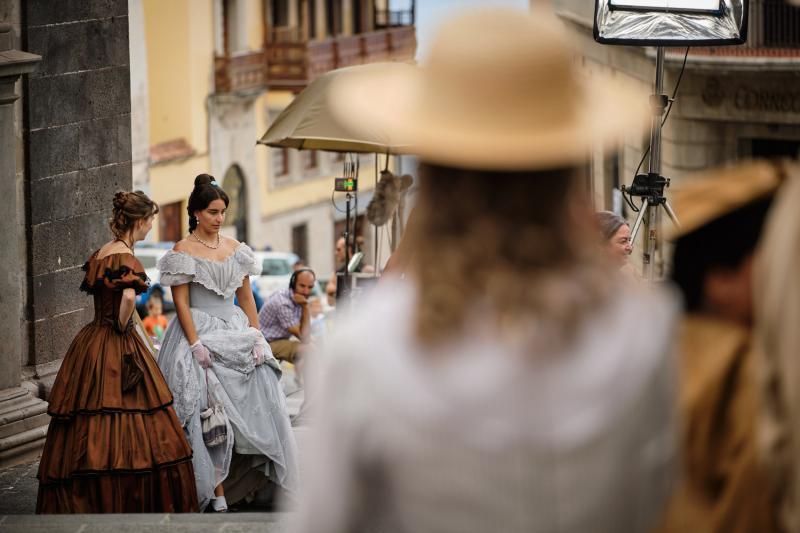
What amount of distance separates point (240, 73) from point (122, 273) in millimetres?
32318

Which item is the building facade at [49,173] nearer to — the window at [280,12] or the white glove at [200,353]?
the white glove at [200,353]

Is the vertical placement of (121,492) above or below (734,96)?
below

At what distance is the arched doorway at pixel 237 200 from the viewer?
38906 mm

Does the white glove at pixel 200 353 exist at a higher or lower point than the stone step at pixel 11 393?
higher

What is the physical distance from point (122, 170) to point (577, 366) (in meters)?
Result: 7.94

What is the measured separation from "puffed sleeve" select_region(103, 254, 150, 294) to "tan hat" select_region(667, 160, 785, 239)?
5.06 m

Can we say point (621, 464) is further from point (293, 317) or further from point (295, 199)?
point (295, 199)

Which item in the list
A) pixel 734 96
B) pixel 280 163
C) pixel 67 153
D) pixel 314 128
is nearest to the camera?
pixel 67 153

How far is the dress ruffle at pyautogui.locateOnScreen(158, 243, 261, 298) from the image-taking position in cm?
790

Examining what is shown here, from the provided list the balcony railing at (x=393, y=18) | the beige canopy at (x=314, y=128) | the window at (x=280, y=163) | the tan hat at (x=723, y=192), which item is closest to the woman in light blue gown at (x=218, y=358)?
the beige canopy at (x=314, y=128)

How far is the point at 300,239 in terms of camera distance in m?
42.4

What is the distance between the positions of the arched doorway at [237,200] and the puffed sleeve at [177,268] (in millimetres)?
30810

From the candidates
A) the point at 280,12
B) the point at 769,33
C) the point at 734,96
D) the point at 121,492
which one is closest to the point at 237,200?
the point at 280,12

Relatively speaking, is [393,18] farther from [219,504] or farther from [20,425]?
[219,504]
